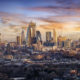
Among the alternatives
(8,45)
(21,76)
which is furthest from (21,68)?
(8,45)

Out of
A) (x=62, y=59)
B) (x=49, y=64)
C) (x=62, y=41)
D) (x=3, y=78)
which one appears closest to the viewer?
(x=3, y=78)

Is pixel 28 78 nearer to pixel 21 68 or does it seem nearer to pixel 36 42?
pixel 21 68

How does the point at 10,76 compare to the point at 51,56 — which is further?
the point at 51,56

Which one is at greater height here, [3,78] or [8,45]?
[8,45]

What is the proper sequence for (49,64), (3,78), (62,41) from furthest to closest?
(62,41)
(49,64)
(3,78)

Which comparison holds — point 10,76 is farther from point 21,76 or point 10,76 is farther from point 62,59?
point 62,59

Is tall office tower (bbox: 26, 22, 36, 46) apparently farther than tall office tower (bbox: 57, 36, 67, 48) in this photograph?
No

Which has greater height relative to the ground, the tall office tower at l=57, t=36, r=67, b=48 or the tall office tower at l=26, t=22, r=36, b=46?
the tall office tower at l=26, t=22, r=36, b=46

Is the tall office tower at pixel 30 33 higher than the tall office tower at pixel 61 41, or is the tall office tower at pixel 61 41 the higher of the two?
the tall office tower at pixel 30 33

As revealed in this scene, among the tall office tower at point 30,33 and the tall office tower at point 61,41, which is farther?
the tall office tower at point 61,41

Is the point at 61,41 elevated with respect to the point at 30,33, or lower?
lower
